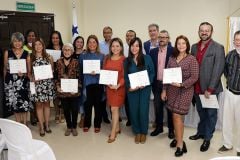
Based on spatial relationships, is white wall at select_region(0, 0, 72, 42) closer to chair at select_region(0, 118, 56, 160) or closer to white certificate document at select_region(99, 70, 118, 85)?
white certificate document at select_region(99, 70, 118, 85)

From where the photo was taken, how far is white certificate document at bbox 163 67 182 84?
3236 millimetres

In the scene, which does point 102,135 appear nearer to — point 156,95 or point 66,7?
point 156,95

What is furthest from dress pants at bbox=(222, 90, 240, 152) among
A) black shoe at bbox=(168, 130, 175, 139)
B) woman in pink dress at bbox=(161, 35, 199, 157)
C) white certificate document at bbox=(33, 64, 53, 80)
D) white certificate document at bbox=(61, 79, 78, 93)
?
white certificate document at bbox=(33, 64, 53, 80)

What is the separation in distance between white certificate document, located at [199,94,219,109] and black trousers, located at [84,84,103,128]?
1.46 meters

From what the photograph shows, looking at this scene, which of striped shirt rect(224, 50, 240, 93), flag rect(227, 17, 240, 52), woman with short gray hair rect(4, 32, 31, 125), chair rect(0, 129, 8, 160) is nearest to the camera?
chair rect(0, 129, 8, 160)

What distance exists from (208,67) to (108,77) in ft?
4.17

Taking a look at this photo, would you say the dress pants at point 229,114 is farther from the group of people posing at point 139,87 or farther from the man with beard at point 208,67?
the man with beard at point 208,67

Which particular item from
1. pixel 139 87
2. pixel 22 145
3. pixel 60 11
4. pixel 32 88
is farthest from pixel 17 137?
pixel 60 11

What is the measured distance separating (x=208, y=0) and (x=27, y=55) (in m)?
4.07

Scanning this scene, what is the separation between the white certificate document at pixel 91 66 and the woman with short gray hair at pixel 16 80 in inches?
30.8

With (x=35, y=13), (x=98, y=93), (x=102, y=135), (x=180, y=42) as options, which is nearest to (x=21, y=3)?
(x=35, y=13)

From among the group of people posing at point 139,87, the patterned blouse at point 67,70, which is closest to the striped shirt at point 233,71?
the group of people posing at point 139,87

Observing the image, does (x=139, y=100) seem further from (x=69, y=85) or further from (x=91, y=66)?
(x=69, y=85)

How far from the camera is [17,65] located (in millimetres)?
3781
